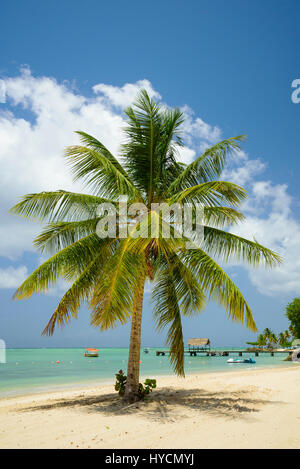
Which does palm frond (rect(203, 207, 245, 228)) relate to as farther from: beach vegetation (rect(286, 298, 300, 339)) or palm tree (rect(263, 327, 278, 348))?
palm tree (rect(263, 327, 278, 348))

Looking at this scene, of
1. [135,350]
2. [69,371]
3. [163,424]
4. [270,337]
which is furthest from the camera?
[270,337]

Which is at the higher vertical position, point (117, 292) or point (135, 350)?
point (117, 292)

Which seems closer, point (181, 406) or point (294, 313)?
point (181, 406)

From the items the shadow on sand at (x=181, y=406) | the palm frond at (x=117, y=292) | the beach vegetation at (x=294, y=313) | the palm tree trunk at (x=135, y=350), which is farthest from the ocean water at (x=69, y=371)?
the palm frond at (x=117, y=292)

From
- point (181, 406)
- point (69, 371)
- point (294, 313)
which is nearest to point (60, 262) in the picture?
point (181, 406)

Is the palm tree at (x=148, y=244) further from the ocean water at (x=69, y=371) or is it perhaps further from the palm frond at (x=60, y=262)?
the ocean water at (x=69, y=371)

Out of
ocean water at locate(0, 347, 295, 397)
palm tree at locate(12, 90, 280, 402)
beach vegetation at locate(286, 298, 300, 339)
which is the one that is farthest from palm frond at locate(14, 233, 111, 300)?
beach vegetation at locate(286, 298, 300, 339)

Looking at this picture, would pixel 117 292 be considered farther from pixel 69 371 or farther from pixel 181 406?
pixel 69 371

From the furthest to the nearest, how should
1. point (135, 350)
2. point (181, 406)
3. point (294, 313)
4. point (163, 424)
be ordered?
point (294, 313) < point (135, 350) < point (181, 406) < point (163, 424)

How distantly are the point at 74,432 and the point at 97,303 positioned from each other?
2511 millimetres

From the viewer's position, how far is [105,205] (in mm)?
9328

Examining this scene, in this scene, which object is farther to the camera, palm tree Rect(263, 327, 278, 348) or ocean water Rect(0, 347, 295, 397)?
palm tree Rect(263, 327, 278, 348)

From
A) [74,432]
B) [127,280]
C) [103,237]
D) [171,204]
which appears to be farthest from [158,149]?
[74,432]
